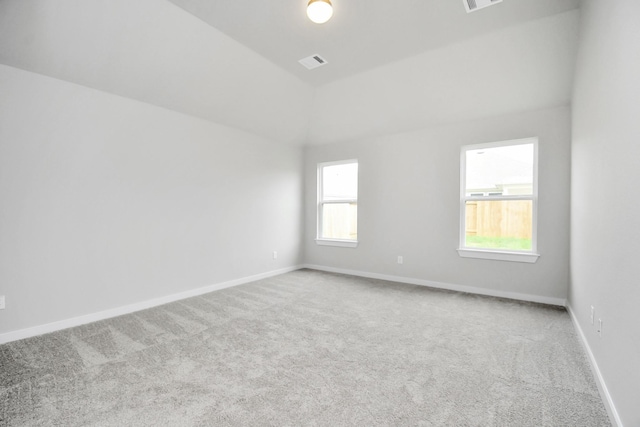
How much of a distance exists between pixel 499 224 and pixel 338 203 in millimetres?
2603

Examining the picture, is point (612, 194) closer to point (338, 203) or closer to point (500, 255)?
point (500, 255)

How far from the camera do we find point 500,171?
3871 mm

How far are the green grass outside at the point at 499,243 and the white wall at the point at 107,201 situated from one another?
3.35 metres

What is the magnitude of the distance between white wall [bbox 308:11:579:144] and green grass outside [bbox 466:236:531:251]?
1.66 m

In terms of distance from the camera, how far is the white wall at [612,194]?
1327 millimetres

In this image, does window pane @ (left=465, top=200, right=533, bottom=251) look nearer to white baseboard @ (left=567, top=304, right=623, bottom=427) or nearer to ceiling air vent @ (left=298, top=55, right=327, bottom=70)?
white baseboard @ (left=567, top=304, right=623, bottom=427)

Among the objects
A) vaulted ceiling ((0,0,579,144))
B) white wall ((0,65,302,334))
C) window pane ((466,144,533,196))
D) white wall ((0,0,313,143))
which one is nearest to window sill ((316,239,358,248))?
white wall ((0,65,302,334))

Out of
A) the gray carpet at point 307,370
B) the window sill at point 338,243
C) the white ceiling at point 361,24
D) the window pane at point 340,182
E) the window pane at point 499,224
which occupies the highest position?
the white ceiling at point 361,24

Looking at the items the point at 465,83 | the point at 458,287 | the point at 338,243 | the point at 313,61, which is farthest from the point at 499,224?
the point at 313,61

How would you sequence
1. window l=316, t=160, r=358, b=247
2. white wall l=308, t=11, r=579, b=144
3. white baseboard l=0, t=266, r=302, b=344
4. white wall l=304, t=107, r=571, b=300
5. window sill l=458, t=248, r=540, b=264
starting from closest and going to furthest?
white baseboard l=0, t=266, r=302, b=344, white wall l=308, t=11, r=579, b=144, white wall l=304, t=107, r=571, b=300, window sill l=458, t=248, r=540, b=264, window l=316, t=160, r=358, b=247

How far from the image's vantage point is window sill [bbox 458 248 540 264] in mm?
3582

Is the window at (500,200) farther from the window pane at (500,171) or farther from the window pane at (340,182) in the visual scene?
the window pane at (340,182)

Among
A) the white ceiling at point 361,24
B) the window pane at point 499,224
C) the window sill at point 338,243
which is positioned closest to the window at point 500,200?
the window pane at point 499,224

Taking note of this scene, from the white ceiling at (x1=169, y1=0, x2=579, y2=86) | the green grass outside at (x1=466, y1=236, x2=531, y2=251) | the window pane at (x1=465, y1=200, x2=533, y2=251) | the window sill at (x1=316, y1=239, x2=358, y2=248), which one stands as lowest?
the window sill at (x1=316, y1=239, x2=358, y2=248)
